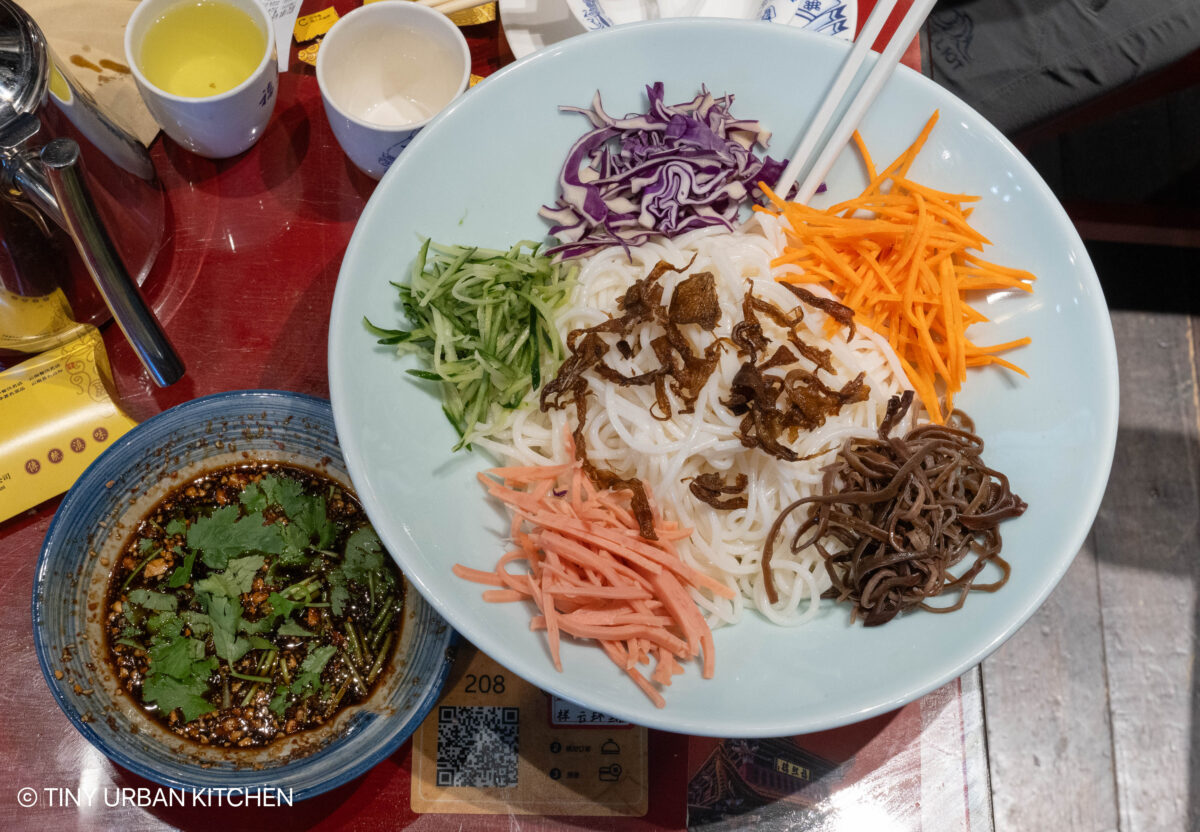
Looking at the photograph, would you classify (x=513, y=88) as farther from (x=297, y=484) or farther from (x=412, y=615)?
(x=412, y=615)

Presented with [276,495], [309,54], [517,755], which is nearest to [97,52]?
[309,54]

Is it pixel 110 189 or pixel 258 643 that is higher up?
pixel 110 189

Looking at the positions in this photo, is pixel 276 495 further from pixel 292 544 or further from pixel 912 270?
pixel 912 270

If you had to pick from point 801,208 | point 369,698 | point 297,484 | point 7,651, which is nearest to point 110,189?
point 297,484

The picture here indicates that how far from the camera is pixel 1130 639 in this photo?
2805 millimetres

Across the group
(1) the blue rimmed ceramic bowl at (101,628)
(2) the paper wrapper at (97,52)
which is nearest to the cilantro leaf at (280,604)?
(1) the blue rimmed ceramic bowl at (101,628)

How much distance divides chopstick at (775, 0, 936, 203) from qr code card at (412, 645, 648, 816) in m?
1.25

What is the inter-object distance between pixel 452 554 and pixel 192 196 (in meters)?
1.25

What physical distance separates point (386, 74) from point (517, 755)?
5.40ft

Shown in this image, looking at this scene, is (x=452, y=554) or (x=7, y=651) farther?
(x=7, y=651)

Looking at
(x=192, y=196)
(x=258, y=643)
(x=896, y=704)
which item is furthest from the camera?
(x=192, y=196)

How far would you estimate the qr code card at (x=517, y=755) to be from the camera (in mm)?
1773

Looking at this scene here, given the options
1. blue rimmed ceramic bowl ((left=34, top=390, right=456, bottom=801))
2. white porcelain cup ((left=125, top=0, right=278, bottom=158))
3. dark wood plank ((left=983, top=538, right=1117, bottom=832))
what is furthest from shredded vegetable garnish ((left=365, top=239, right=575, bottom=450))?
dark wood plank ((left=983, top=538, right=1117, bottom=832))

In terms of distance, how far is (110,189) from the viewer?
175cm
